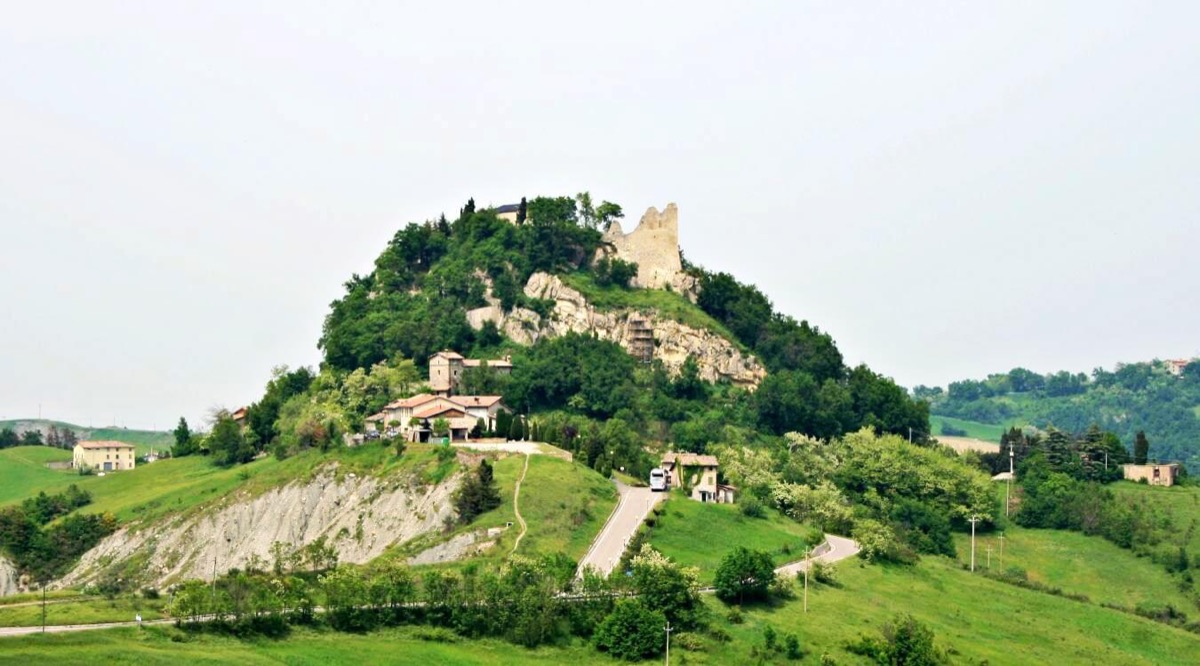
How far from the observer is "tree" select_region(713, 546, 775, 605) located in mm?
84125

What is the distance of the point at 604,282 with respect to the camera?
148500mm

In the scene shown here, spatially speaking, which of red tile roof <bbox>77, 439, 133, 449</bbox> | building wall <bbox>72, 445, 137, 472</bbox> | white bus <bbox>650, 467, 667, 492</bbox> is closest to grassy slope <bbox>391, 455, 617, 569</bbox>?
white bus <bbox>650, 467, 667, 492</bbox>

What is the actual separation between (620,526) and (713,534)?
272 inches

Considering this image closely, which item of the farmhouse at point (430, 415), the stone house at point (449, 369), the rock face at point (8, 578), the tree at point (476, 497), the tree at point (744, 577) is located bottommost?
the rock face at point (8, 578)

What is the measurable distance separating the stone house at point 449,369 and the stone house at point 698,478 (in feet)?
86.3

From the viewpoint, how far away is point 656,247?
153 meters

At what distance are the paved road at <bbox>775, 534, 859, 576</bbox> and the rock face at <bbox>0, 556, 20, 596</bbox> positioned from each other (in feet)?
198

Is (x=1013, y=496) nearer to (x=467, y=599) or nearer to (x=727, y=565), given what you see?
(x=727, y=565)

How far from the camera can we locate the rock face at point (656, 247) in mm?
152375

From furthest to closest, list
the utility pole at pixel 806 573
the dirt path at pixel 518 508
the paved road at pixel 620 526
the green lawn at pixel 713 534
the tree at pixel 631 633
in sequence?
the green lawn at pixel 713 534 < the dirt path at pixel 518 508 < the paved road at pixel 620 526 < the utility pole at pixel 806 573 < the tree at pixel 631 633

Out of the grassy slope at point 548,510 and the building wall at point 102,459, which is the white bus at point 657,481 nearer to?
the grassy slope at point 548,510

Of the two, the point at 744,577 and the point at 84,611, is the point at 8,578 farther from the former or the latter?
the point at 744,577

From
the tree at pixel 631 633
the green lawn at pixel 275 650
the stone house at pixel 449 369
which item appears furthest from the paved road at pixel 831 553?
the stone house at pixel 449 369

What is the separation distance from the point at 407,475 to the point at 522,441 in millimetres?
10332
